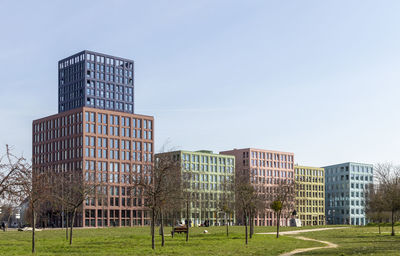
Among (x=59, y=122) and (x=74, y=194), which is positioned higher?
(x=59, y=122)

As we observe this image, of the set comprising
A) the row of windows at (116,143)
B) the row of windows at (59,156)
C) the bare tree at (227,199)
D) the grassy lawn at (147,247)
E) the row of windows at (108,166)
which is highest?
the row of windows at (116,143)

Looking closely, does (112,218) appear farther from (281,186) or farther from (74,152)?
(281,186)

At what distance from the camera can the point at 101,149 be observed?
18162cm

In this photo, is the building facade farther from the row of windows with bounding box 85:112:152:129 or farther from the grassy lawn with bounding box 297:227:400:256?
the grassy lawn with bounding box 297:227:400:256

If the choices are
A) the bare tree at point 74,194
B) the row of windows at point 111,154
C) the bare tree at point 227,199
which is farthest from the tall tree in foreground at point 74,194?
the row of windows at point 111,154

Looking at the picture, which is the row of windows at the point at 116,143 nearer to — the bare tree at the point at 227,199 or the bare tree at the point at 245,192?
the bare tree at the point at 227,199

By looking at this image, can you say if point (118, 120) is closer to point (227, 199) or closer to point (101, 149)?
point (101, 149)

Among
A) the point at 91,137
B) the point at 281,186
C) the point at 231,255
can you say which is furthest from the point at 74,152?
the point at 231,255

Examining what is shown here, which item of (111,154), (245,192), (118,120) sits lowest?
(245,192)

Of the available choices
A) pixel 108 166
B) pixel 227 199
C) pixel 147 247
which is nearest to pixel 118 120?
pixel 108 166

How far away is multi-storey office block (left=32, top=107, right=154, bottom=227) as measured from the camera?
176375mm

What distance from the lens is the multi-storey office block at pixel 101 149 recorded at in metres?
176

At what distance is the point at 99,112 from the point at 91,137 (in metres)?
9.30

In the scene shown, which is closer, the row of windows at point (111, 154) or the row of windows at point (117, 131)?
the row of windows at point (111, 154)
